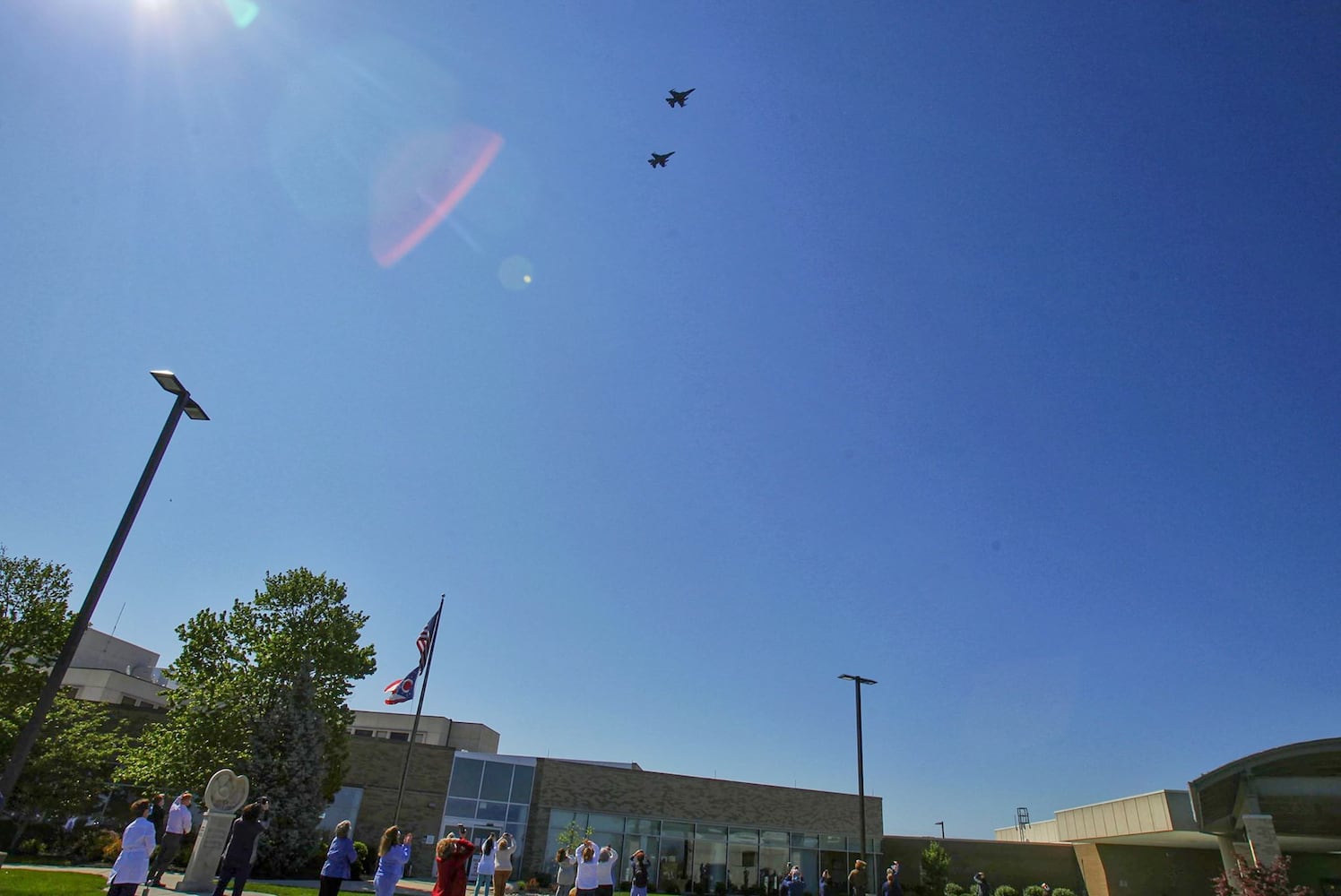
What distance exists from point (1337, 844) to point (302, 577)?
A: 1602 inches

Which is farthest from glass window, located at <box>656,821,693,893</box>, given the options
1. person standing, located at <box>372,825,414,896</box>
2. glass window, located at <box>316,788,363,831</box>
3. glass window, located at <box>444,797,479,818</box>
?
person standing, located at <box>372,825,414,896</box>

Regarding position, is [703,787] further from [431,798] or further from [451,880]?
[451,880]

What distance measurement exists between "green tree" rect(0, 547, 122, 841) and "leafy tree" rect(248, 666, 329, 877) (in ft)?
18.2

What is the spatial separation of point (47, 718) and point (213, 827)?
14328mm

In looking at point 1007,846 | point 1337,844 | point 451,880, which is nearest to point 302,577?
point 451,880

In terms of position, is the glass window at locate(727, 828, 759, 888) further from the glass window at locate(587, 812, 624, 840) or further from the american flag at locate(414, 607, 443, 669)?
the american flag at locate(414, 607, 443, 669)

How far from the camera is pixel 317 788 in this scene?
25.8m

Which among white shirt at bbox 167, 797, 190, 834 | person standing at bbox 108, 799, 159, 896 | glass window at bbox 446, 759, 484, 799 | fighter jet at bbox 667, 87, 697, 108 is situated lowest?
person standing at bbox 108, 799, 159, 896

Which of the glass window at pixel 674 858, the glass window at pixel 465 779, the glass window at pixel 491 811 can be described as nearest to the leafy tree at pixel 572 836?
the glass window at pixel 491 811

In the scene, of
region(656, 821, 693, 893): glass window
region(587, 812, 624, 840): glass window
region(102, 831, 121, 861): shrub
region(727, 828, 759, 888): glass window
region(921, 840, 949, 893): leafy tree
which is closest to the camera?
region(102, 831, 121, 861): shrub

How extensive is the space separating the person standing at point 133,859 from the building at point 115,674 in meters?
30.1

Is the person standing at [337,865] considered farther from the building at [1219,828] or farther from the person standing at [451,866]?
the building at [1219,828]

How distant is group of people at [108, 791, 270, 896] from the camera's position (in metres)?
10.1

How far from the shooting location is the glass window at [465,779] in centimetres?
3316
